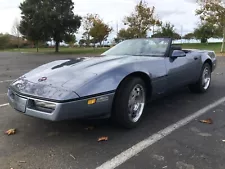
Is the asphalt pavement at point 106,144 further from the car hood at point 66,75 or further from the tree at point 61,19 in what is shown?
the tree at point 61,19

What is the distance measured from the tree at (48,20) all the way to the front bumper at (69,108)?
3024 centimetres

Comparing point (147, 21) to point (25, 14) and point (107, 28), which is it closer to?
point (107, 28)

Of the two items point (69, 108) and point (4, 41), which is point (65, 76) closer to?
point (69, 108)

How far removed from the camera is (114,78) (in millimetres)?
2992

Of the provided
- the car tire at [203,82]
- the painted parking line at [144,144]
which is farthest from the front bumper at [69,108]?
the car tire at [203,82]

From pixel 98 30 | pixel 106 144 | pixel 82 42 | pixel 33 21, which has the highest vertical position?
pixel 33 21

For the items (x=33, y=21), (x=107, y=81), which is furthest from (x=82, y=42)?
(x=107, y=81)

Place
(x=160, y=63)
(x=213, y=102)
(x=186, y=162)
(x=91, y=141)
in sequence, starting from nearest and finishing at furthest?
1. (x=186, y=162)
2. (x=91, y=141)
3. (x=160, y=63)
4. (x=213, y=102)

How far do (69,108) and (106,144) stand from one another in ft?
2.11

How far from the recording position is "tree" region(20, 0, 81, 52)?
3147 cm

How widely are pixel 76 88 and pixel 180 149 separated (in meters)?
1.37

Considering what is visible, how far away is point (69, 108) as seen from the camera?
8.58 feet

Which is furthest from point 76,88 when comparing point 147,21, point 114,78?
point 147,21

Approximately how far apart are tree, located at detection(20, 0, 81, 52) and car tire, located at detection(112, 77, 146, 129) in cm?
3006
